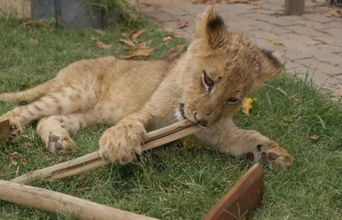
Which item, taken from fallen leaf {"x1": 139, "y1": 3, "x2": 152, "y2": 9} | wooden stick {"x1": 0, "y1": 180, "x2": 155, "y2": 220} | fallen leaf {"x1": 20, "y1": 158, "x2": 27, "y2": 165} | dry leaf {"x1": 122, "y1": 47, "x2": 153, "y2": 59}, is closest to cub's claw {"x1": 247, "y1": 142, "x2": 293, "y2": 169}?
wooden stick {"x1": 0, "y1": 180, "x2": 155, "y2": 220}

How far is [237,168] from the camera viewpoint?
382 cm

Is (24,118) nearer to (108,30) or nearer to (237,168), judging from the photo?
(237,168)

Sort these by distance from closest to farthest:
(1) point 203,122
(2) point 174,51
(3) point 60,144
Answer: (1) point 203,122 < (3) point 60,144 < (2) point 174,51

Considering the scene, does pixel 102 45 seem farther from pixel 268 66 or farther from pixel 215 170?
pixel 215 170

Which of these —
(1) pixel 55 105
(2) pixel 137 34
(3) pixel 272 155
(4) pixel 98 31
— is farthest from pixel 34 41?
(3) pixel 272 155

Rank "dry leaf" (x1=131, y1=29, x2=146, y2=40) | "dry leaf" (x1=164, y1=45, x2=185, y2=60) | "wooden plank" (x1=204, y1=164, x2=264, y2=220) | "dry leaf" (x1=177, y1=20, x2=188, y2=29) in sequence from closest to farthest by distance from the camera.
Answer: "wooden plank" (x1=204, y1=164, x2=264, y2=220), "dry leaf" (x1=164, y1=45, x2=185, y2=60), "dry leaf" (x1=131, y1=29, x2=146, y2=40), "dry leaf" (x1=177, y1=20, x2=188, y2=29)

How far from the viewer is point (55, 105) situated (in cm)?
479

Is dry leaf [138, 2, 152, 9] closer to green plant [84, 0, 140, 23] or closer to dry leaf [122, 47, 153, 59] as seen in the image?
green plant [84, 0, 140, 23]

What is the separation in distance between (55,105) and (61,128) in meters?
0.54

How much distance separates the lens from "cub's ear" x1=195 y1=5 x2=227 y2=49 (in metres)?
3.89

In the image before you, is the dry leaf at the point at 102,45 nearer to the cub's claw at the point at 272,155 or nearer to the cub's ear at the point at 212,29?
the cub's ear at the point at 212,29

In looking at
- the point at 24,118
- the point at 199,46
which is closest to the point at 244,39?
the point at 199,46

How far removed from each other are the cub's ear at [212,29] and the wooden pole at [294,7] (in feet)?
15.2

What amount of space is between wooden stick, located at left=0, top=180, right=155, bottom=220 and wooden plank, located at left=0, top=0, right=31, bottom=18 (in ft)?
15.3
